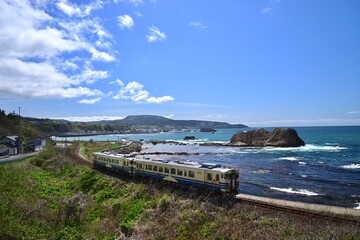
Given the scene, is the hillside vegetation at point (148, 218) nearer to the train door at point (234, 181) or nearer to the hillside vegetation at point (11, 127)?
the train door at point (234, 181)

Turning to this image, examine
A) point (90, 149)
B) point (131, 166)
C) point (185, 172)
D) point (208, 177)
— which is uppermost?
point (185, 172)

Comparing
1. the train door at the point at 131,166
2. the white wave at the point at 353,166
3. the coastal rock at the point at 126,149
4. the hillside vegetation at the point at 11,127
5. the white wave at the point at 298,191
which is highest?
the hillside vegetation at the point at 11,127

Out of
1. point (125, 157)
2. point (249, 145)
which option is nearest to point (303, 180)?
point (125, 157)

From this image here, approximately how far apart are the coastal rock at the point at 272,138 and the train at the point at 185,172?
2758 inches

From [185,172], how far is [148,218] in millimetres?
6834

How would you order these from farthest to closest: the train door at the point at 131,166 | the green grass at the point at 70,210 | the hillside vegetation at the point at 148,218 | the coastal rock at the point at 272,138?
the coastal rock at the point at 272,138, the train door at the point at 131,166, the green grass at the point at 70,210, the hillside vegetation at the point at 148,218

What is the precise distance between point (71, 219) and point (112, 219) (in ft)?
10.2

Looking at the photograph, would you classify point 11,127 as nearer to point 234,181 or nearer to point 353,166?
point 234,181

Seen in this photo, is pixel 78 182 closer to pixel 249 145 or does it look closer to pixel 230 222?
pixel 230 222

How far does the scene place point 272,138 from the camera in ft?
321

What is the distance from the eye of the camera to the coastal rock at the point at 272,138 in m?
93.7

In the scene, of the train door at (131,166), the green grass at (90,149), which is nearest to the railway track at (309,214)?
the train door at (131,166)

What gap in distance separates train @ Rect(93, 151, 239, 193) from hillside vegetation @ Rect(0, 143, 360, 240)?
2.82ft

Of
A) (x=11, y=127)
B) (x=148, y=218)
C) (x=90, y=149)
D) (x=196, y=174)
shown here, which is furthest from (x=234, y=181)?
(x=11, y=127)
